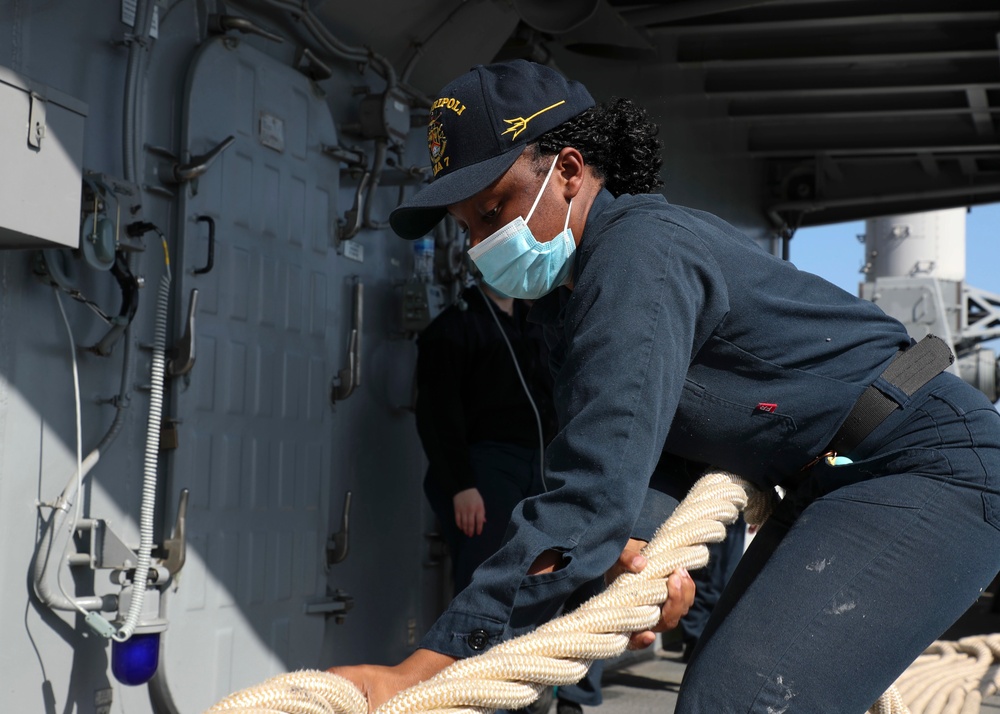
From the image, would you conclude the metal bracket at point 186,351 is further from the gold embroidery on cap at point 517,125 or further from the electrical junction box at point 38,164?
the gold embroidery on cap at point 517,125

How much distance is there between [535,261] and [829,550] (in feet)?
2.29

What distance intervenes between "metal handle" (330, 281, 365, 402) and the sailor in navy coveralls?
2.83m

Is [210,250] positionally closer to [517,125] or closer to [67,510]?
[67,510]

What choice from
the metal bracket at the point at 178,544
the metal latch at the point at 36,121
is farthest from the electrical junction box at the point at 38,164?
the metal bracket at the point at 178,544

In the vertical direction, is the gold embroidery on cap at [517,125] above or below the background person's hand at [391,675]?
above

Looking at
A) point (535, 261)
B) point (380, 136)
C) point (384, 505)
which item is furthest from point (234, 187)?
point (535, 261)

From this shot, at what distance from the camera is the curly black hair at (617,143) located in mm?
1997

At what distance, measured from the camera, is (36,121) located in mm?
3199

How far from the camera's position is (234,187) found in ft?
14.1

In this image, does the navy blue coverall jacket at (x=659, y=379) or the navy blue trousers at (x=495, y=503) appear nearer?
the navy blue coverall jacket at (x=659, y=379)

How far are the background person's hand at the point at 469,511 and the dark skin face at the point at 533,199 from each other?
2.95 meters

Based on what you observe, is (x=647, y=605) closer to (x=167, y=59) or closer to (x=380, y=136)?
(x=167, y=59)

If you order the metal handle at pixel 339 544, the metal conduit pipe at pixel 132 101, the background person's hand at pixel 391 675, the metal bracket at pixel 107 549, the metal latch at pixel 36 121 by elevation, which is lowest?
the metal handle at pixel 339 544

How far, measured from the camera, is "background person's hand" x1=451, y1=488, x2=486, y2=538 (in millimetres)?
4812
